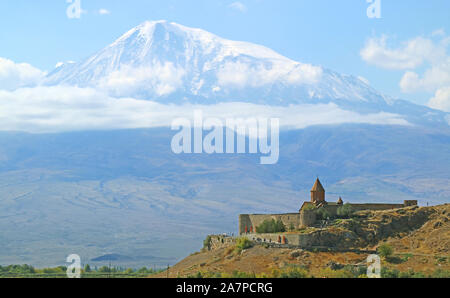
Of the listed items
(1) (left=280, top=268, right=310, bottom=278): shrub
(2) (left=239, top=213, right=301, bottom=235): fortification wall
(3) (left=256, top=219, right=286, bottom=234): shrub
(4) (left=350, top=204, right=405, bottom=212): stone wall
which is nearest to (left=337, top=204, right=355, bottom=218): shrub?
(4) (left=350, top=204, right=405, bottom=212): stone wall

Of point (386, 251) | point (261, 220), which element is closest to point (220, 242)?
point (261, 220)

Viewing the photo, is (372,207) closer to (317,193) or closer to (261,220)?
(317,193)

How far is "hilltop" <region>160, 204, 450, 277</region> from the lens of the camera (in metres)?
57.3

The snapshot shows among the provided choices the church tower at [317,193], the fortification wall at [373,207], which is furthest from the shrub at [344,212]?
the church tower at [317,193]

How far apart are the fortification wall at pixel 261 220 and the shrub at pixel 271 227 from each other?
60 cm

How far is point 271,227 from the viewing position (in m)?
68.9

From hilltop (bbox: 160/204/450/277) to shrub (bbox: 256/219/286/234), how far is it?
3140mm

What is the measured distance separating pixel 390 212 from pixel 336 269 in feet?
45.6

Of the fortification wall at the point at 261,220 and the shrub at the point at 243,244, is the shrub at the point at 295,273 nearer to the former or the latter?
the shrub at the point at 243,244

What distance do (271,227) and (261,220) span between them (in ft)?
11.2
